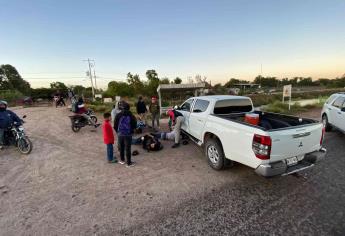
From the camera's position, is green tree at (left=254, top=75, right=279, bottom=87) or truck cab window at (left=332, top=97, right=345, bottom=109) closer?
truck cab window at (left=332, top=97, right=345, bottom=109)

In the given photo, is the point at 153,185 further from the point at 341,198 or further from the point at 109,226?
the point at 341,198

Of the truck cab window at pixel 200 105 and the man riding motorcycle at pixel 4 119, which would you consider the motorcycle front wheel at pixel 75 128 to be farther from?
the truck cab window at pixel 200 105

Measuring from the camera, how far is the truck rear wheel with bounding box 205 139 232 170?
4.20 metres

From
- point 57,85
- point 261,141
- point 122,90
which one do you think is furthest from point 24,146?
point 57,85

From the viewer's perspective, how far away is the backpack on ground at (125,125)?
4.66 meters

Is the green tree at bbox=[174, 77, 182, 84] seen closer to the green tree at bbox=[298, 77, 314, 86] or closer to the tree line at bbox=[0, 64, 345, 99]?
the tree line at bbox=[0, 64, 345, 99]

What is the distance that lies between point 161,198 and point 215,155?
1.70 metres

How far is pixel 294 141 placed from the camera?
3.24 meters

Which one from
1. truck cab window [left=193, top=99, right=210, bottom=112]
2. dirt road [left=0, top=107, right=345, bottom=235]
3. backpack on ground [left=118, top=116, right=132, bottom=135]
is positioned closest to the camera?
dirt road [left=0, top=107, right=345, bottom=235]

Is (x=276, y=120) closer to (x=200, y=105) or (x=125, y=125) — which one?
(x=200, y=105)

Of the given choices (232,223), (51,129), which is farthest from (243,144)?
(51,129)

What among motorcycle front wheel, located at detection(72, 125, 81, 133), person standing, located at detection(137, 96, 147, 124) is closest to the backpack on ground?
person standing, located at detection(137, 96, 147, 124)

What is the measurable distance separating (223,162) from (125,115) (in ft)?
8.61

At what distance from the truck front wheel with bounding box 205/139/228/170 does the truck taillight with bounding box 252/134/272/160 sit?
1.10 metres
